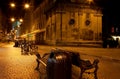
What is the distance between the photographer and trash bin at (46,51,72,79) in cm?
708

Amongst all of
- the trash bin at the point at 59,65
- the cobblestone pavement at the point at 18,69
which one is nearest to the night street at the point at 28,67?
the cobblestone pavement at the point at 18,69

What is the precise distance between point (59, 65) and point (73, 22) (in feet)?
135

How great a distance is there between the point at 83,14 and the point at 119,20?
1280 centimetres

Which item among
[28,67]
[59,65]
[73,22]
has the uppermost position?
[73,22]

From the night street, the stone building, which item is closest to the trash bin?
the night street

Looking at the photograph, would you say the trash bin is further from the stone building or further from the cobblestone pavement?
the stone building

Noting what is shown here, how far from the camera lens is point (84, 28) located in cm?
4916

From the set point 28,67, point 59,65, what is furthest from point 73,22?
point 59,65

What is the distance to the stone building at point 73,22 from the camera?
46.8 metres

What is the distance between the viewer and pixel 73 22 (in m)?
47.9

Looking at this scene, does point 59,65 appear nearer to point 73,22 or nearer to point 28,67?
point 28,67

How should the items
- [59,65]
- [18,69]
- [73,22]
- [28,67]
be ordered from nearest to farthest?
[59,65]
[18,69]
[28,67]
[73,22]

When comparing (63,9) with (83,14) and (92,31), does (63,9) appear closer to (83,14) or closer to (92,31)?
(83,14)

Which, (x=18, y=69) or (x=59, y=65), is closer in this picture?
(x=59, y=65)
